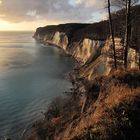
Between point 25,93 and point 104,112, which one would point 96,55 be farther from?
point 104,112

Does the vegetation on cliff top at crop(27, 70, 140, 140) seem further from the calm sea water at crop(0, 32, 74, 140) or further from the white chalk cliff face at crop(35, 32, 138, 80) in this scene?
the white chalk cliff face at crop(35, 32, 138, 80)

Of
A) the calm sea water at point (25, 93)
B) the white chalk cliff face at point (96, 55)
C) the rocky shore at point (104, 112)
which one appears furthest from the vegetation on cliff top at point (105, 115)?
the white chalk cliff face at point (96, 55)

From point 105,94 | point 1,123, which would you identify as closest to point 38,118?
point 1,123

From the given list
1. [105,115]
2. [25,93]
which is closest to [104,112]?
[105,115]

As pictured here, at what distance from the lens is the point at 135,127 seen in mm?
13086

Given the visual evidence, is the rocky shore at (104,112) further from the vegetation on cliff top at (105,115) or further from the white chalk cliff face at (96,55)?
the white chalk cliff face at (96,55)

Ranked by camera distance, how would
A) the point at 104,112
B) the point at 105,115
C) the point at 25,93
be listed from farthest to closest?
the point at 25,93, the point at 104,112, the point at 105,115

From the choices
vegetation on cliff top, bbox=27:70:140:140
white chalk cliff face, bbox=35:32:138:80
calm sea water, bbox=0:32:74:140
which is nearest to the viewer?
vegetation on cliff top, bbox=27:70:140:140

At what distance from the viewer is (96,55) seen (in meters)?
60.1

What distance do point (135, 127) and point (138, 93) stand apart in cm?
376

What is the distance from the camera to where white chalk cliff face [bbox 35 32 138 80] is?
36.9 meters

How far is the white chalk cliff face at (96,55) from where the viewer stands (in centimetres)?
3688

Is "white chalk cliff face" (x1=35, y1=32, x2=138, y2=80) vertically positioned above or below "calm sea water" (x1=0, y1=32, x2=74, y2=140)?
above

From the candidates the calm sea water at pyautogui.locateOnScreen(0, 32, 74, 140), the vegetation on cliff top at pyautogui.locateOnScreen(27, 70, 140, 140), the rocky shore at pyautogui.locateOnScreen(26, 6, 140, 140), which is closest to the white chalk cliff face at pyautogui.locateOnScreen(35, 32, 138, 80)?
the rocky shore at pyautogui.locateOnScreen(26, 6, 140, 140)
